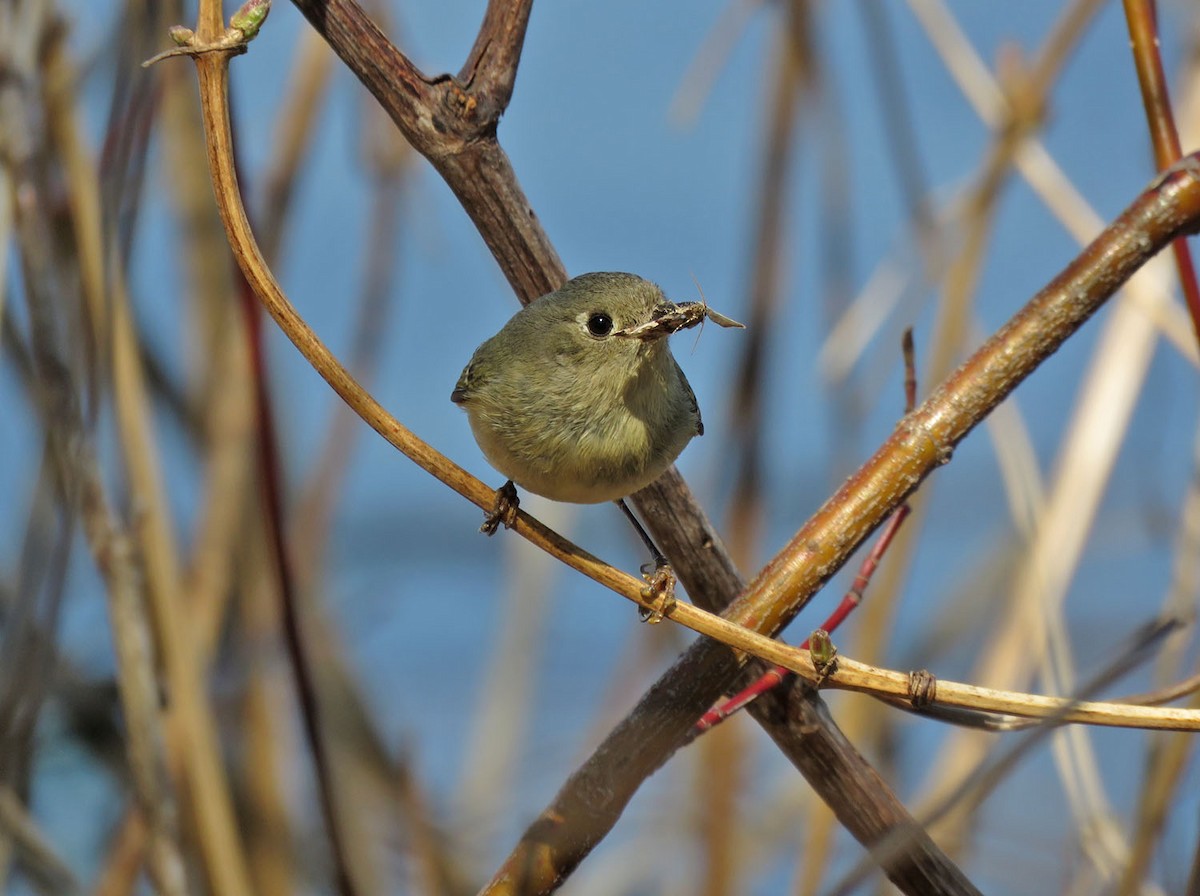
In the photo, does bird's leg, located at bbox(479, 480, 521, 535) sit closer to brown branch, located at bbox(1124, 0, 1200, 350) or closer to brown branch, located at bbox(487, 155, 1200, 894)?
brown branch, located at bbox(487, 155, 1200, 894)

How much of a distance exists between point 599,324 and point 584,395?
8cm

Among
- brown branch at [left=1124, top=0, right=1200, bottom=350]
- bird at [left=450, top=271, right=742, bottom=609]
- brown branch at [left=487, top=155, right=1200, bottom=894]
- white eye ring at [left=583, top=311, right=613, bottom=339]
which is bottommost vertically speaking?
brown branch at [left=487, top=155, right=1200, bottom=894]

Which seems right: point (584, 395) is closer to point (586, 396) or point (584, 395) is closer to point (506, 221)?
point (586, 396)

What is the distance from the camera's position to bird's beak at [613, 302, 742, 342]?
1.19m

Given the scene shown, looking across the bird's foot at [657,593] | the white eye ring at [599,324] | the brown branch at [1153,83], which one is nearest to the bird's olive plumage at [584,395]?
the white eye ring at [599,324]

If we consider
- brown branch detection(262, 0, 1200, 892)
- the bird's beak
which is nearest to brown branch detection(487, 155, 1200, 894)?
brown branch detection(262, 0, 1200, 892)

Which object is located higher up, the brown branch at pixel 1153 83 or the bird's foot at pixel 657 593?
the brown branch at pixel 1153 83

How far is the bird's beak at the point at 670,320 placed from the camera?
3.90 ft

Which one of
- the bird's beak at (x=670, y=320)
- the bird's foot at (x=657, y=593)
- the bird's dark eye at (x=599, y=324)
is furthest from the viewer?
the bird's dark eye at (x=599, y=324)

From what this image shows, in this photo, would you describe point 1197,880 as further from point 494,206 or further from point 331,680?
point 331,680

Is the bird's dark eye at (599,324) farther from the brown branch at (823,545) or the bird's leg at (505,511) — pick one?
the brown branch at (823,545)

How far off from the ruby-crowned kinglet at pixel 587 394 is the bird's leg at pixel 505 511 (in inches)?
1.2

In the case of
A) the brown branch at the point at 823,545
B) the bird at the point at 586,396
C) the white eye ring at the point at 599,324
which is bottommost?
the brown branch at the point at 823,545

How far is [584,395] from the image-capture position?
134 cm
